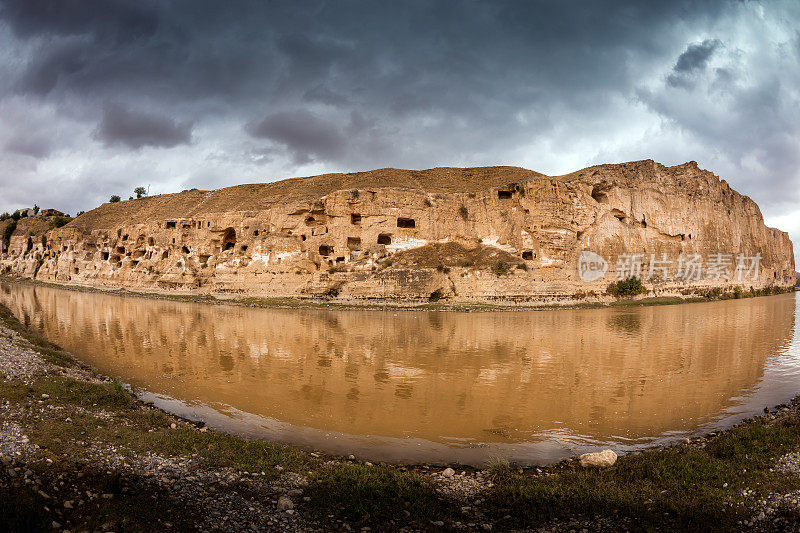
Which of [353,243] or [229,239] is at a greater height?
[229,239]

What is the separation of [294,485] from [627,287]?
44542 millimetres

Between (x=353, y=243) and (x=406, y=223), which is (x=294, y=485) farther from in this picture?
(x=406, y=223)

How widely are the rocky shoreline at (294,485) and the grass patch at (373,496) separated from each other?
0.05 ft

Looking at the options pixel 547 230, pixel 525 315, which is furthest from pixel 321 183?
pixel 525 315

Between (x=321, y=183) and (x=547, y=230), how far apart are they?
28906 mm

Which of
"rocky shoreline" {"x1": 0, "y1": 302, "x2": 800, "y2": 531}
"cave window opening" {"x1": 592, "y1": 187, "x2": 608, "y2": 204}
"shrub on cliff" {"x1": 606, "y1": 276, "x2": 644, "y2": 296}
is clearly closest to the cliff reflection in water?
"rocky shoreline" {"x1": 0, "y1": 302, "x2": 800, "y2": 531}

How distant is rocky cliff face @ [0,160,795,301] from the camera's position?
1524 inches

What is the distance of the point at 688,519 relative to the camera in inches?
181

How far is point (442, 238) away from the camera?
42594 mm

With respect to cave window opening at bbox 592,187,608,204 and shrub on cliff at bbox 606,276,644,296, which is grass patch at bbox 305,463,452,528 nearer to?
shrub on cliff at bbox 606,276,644,296

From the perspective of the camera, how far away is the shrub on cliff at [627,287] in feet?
138

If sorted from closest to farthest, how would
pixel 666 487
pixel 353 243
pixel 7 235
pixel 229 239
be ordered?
pixel 666 487
pixel 353 243
pixel 229 239
pixel 7 235

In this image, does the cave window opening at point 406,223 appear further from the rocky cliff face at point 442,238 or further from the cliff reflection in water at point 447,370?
the cliff reflection in water at point 447,370

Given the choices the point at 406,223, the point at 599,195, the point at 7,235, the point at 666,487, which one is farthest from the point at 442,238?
the point at 7,235
